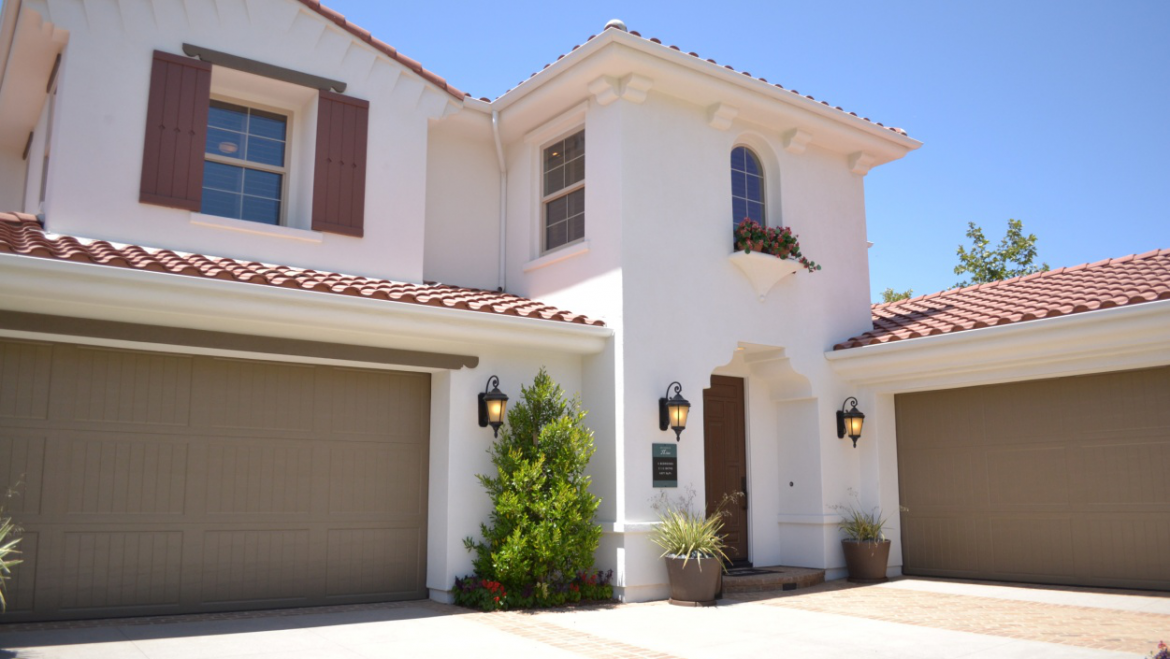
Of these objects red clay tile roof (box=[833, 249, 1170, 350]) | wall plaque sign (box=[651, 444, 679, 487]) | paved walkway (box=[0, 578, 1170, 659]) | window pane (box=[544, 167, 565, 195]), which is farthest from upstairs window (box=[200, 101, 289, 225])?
red clay tile roof (box=[833, 249, 1170, 350])

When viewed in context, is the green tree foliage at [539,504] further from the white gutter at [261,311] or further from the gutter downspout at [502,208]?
the gutter downspout at [502,208]

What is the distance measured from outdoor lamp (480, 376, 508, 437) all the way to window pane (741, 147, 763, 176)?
15.9 ft

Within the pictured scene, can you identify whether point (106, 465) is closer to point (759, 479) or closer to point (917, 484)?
point (759, 479)

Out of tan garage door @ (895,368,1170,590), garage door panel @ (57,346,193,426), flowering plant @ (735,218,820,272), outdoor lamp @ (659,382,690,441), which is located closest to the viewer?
garage door panel @ (57,346,193,426)

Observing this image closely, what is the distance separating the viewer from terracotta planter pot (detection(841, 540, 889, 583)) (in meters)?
11.1

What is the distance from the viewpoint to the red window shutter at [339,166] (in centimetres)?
1022

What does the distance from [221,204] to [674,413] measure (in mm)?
5571

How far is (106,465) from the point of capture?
7.93 m

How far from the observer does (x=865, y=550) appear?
11.1 metres

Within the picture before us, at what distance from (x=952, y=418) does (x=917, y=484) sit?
1.02 m

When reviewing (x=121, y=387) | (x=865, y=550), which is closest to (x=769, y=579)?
(x=865, y=550)

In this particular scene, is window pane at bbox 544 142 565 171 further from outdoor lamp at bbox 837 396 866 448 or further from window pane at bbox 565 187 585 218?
outdoor lamp at bbox 837 396 866 448

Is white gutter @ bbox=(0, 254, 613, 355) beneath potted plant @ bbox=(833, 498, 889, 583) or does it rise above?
above

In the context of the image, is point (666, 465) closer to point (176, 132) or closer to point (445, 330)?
point (445, 330)
